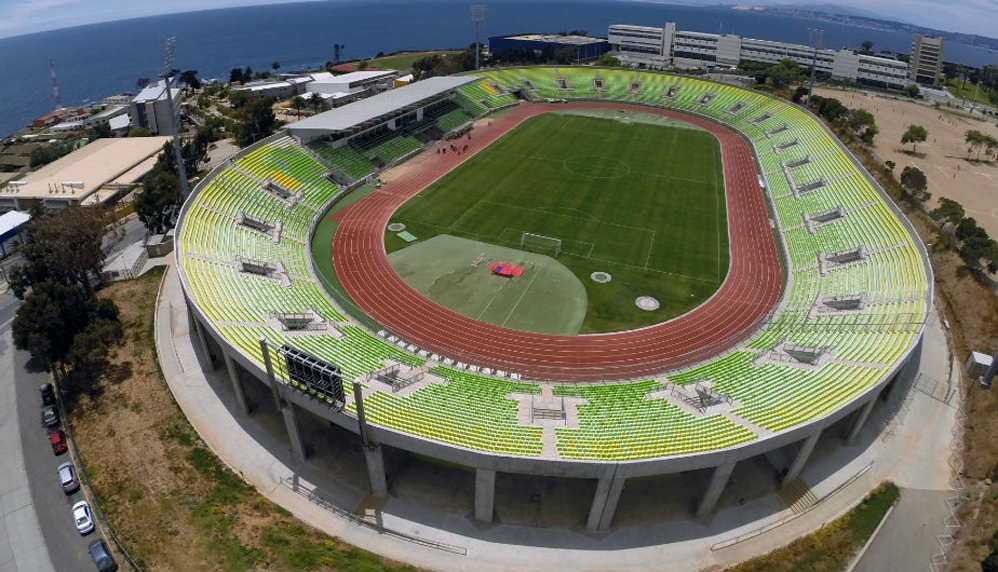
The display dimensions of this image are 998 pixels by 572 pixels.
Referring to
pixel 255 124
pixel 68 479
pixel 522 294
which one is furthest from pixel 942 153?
pixel 68 479

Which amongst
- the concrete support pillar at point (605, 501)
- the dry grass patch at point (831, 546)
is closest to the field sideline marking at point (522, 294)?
the concrete support pillar at point (605, 501)

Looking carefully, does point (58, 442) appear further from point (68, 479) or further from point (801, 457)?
point (801, 457)

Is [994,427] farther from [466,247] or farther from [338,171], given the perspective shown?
[338,171]

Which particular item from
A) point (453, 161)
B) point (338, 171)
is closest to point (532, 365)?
point (338, 171)

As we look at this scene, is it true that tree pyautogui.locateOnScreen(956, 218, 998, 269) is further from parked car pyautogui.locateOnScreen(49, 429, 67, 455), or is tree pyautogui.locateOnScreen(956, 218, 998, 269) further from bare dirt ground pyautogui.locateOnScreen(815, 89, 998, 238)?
parked car pyautogui.locateOnScreen(49, 429, 67, 455)

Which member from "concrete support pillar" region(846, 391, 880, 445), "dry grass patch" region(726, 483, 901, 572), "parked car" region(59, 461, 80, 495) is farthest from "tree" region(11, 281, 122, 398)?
"concrete support pillar" region(846, 391, 880, 445)
